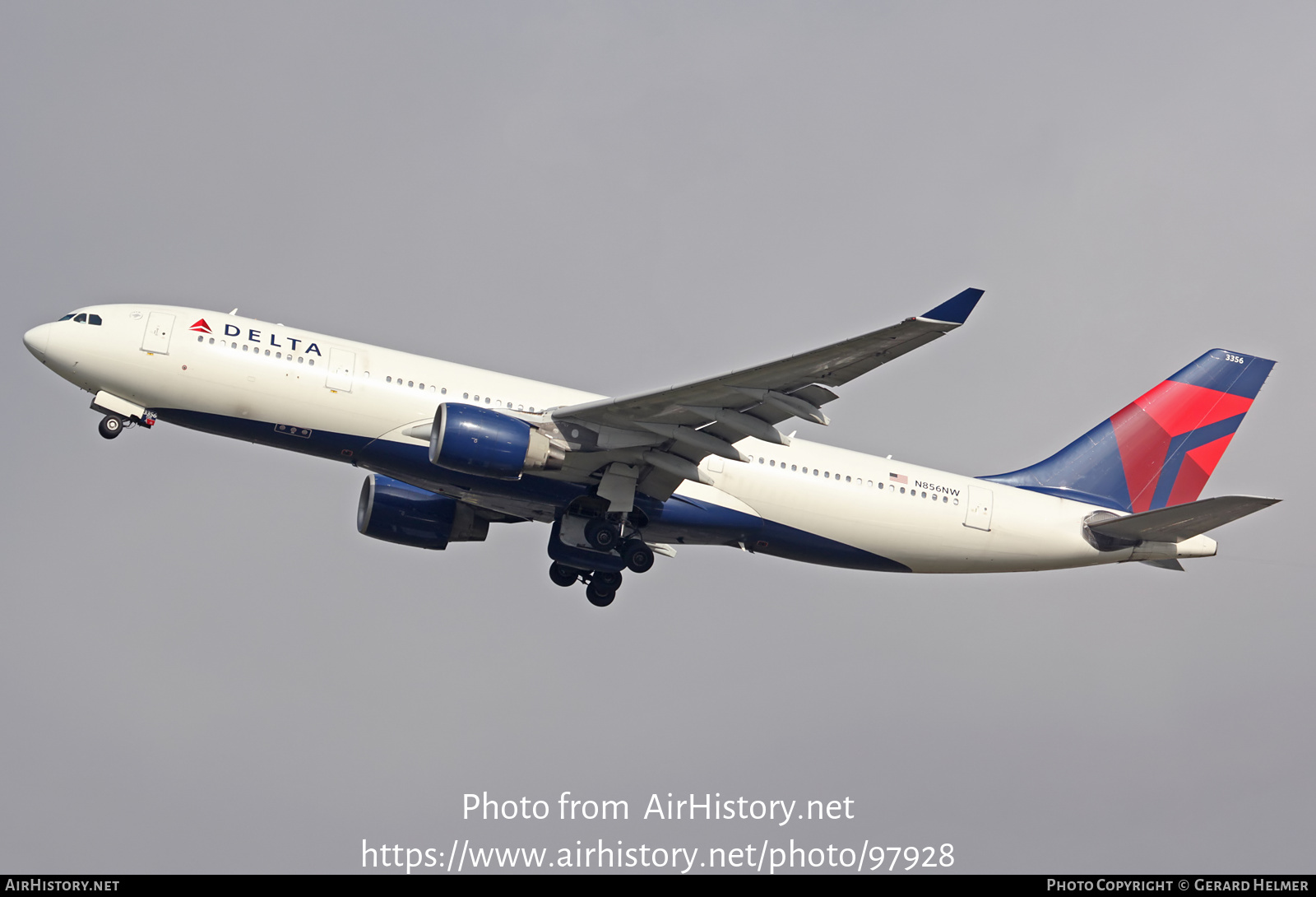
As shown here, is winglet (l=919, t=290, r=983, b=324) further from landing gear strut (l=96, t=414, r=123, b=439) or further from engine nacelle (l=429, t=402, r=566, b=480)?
landing gear strut (l=96, t=414, r=123, b=439)

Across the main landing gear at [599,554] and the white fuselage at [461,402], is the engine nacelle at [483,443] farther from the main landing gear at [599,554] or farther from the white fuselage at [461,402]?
the main landing gear at [599,554]

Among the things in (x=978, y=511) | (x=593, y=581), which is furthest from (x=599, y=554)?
(x=978, y=511)

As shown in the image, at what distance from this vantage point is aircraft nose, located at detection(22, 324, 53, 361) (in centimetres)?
3119

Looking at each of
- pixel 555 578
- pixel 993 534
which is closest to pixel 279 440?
pixel 555 578

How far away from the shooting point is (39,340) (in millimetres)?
31250

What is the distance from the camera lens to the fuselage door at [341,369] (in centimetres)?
3109

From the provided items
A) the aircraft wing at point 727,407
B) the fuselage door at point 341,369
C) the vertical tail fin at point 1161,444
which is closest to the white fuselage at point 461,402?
the fuselage door at point 341,369

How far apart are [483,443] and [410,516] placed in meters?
7.74

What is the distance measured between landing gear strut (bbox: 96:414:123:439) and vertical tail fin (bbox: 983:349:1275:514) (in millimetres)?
22919

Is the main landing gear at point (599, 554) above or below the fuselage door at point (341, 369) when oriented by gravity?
below

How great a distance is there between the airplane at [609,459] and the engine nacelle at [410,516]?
0.05 metres

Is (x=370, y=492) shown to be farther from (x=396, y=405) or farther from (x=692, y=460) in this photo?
(x=692, y=460)

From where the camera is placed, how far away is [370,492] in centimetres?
3697

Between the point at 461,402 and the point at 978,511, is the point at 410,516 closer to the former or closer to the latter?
the point at 461,402
